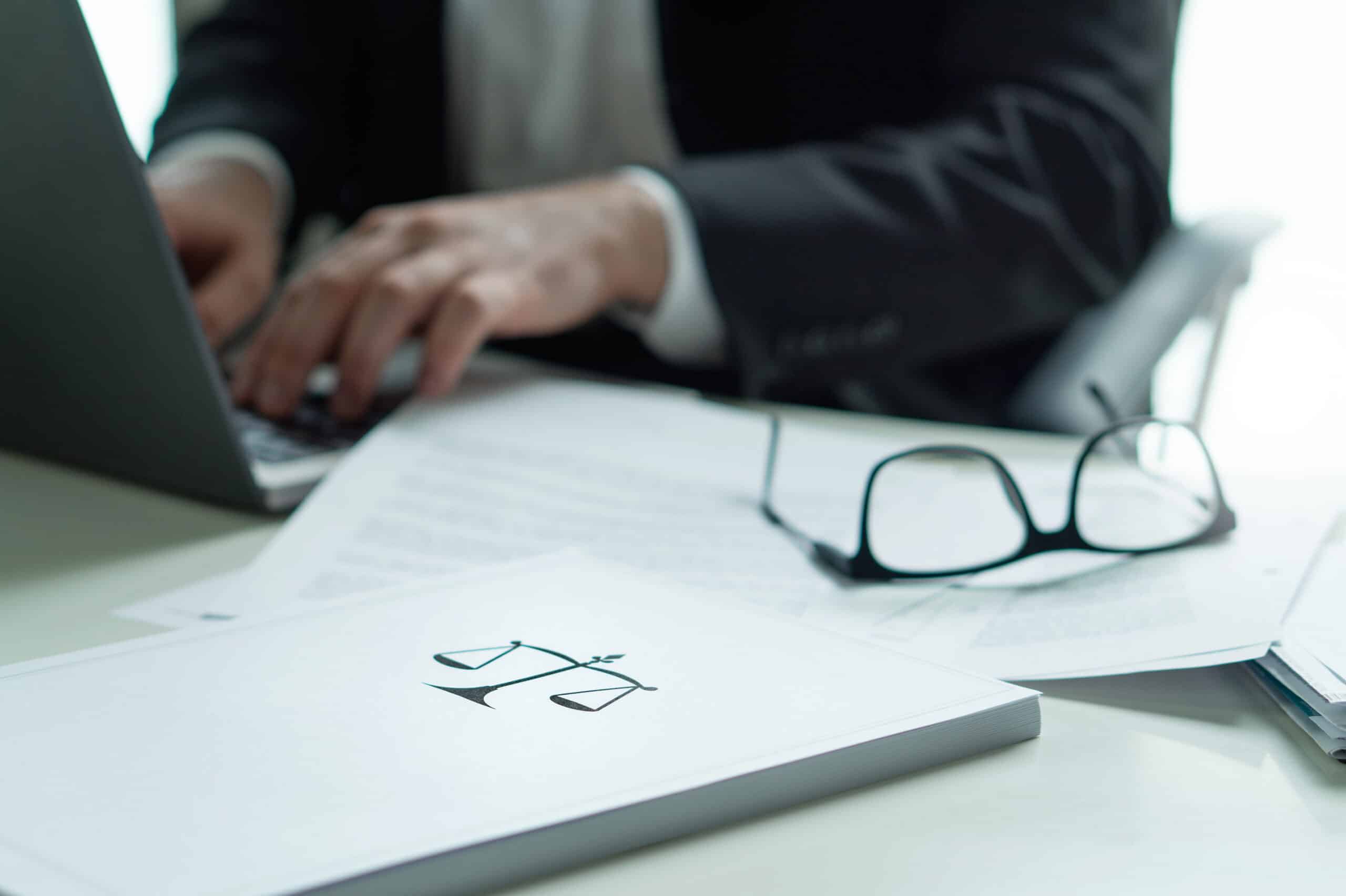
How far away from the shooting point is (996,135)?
82 centimetres

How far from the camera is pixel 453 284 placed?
64cm

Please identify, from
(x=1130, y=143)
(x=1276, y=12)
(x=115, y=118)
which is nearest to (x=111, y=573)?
(x=115, y=118)

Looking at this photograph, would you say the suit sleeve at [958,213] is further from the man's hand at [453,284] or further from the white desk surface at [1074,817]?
the white desk surface at [1074,817]

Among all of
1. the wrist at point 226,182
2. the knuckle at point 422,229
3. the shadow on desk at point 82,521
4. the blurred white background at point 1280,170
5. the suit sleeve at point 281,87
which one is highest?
the suit sleeve at point 281,87

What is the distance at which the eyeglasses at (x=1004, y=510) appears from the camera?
396 millimetres

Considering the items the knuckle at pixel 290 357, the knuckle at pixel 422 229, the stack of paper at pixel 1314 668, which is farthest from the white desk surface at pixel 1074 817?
the knuckle at pixel 422 229

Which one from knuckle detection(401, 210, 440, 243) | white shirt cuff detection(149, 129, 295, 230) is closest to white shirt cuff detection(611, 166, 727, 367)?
knuckle detection(401, 210, 440, 243)

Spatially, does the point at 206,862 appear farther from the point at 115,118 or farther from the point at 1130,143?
the point at 1130,143

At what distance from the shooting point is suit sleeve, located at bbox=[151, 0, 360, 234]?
3.28 ft

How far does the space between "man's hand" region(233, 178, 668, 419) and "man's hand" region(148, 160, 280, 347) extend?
0.36 ft

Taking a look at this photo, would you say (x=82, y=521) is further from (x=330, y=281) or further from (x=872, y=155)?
(x=872, y=155)

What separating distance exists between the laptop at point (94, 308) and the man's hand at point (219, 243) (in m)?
0.25

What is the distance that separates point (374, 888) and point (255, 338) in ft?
1.67

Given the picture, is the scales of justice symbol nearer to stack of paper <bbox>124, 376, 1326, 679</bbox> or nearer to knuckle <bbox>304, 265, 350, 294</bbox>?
stack of paper <bbox>124, 376, 1326, 679</bbox>
